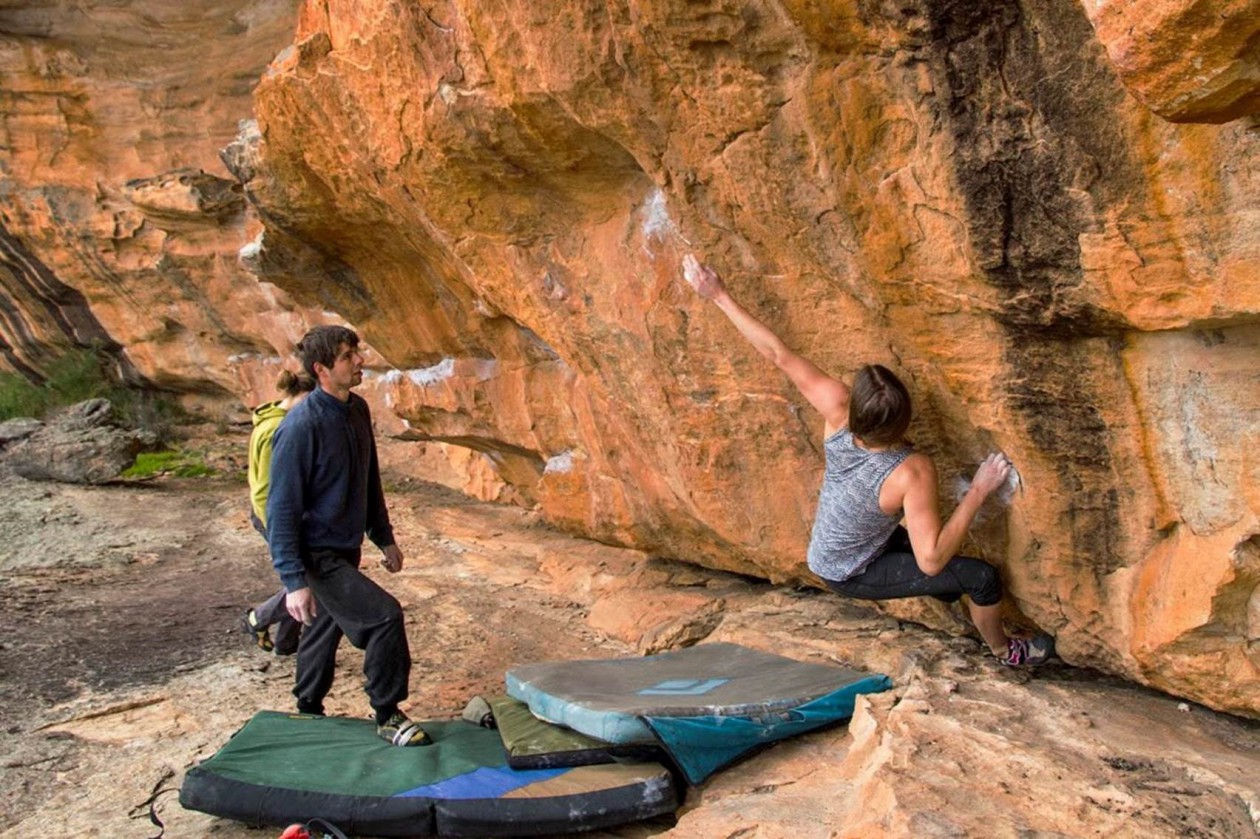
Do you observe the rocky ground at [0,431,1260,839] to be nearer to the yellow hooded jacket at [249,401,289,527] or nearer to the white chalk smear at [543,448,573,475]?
the white chalk smear at [543,448,573,475]

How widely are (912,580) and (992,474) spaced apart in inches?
17.6

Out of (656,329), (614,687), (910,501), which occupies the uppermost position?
(656,329)

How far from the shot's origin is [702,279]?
11.9 ft

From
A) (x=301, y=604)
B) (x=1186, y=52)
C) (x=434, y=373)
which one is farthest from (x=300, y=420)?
(x=434, y=373)

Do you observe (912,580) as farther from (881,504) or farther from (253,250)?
(253,250)

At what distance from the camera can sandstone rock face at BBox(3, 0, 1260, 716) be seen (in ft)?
8.05

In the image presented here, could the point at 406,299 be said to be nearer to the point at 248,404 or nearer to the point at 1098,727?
the point at 1098,727

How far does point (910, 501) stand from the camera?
329 centimetres

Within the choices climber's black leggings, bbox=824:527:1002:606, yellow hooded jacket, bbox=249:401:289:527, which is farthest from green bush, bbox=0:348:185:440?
climber's black leggings, bbox=824:527:1002:606

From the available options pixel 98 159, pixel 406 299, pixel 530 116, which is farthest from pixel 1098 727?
pixel 98 159

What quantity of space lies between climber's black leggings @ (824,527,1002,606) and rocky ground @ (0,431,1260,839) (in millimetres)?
253

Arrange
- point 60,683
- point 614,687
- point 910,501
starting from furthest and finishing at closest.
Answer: point 60,683 → point 614,687 → point 910,501

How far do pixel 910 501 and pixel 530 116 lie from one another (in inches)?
72.7

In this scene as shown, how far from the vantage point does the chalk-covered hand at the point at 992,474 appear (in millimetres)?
3314
